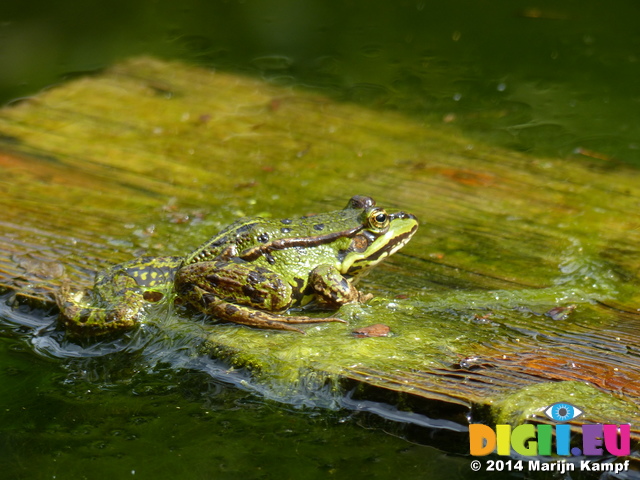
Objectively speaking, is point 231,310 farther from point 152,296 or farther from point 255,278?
point 152,296

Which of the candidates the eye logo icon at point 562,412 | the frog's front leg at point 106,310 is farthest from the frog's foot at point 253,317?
the eye logo icon at point 562,412

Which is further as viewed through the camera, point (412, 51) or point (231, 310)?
Result: point (412, 51)

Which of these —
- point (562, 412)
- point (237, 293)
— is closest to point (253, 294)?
point (237, 293)

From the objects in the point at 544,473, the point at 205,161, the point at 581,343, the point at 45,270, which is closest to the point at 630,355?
the point at 581,343

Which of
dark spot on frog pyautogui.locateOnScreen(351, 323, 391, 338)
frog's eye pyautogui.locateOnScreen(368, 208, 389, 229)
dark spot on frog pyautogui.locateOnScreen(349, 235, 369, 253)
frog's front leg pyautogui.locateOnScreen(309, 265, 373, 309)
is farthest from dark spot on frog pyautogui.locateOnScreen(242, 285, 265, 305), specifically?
frog's eye pyautogui.locateOnScreen(368, 208, 389, 229)

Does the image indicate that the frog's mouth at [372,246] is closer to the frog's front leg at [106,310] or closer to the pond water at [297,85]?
the pond water at [297,85]
